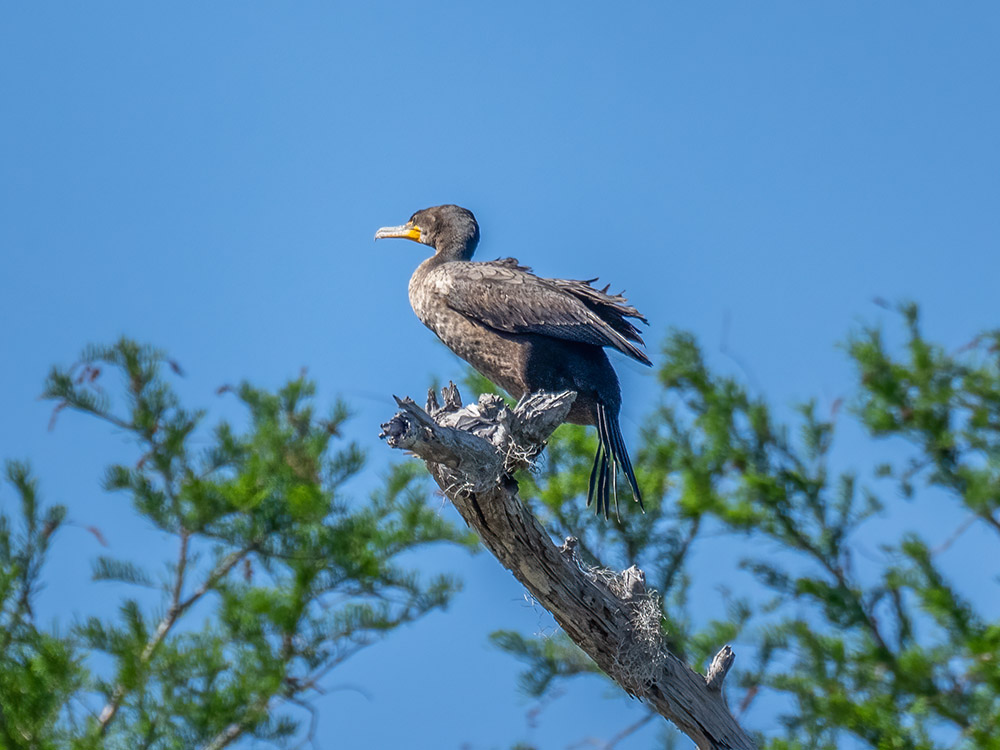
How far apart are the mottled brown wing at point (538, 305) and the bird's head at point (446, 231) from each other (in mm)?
467

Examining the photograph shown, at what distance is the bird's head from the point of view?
16.9 feet

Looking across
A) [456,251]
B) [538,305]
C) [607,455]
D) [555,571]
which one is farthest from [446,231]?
[555,571]

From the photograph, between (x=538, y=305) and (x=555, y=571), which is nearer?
(x=555, y=571)

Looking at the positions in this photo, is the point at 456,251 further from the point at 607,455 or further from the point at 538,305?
the point at 607,455

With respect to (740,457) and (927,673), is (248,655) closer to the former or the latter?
(740,457)

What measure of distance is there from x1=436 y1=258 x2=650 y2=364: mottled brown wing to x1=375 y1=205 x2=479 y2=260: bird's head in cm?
47

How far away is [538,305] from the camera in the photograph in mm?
4363

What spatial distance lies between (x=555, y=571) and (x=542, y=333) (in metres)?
1.10

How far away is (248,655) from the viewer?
22.7 feet

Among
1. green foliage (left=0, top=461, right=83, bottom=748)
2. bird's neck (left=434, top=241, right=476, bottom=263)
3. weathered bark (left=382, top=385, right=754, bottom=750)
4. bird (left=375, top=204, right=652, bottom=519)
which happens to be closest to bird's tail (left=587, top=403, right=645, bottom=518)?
bird (left=375, top=204, right=652, bottom=519)

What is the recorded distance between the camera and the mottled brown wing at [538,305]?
4.29m

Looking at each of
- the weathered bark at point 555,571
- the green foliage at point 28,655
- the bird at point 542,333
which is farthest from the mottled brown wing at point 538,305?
the green foliage at point 28,655

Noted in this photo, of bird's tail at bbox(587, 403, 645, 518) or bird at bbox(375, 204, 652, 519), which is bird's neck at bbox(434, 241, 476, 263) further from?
bird's tail at bbox(587, 403, 645, 518)

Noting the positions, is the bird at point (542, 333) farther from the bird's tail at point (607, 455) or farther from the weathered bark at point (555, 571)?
the weathered bark at point (555, 571)
